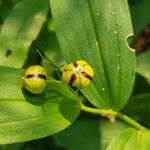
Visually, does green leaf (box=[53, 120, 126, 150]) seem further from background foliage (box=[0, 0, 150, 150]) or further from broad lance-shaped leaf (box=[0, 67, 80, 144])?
broad lance-shaped leaf (box=[0, 67, 80, 144])

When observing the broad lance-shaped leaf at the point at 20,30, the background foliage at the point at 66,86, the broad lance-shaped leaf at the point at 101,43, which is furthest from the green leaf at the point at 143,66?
the broad lance-shaped leaf at the point at 101,43

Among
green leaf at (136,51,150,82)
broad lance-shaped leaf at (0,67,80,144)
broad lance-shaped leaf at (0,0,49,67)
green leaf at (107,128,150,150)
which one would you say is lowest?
green leaf at (136,51,150,82)

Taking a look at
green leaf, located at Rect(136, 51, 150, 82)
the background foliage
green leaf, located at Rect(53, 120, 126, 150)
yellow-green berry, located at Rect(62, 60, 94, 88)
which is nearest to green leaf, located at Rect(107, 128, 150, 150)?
the background foliage

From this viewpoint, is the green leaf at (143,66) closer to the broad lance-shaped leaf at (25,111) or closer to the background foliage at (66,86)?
the background foliage at (66,86)

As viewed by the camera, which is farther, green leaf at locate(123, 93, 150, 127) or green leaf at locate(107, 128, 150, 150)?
green leaf at locate(123, 93, 150, 127)

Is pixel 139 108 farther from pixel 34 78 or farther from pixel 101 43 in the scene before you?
pixel 34 78
